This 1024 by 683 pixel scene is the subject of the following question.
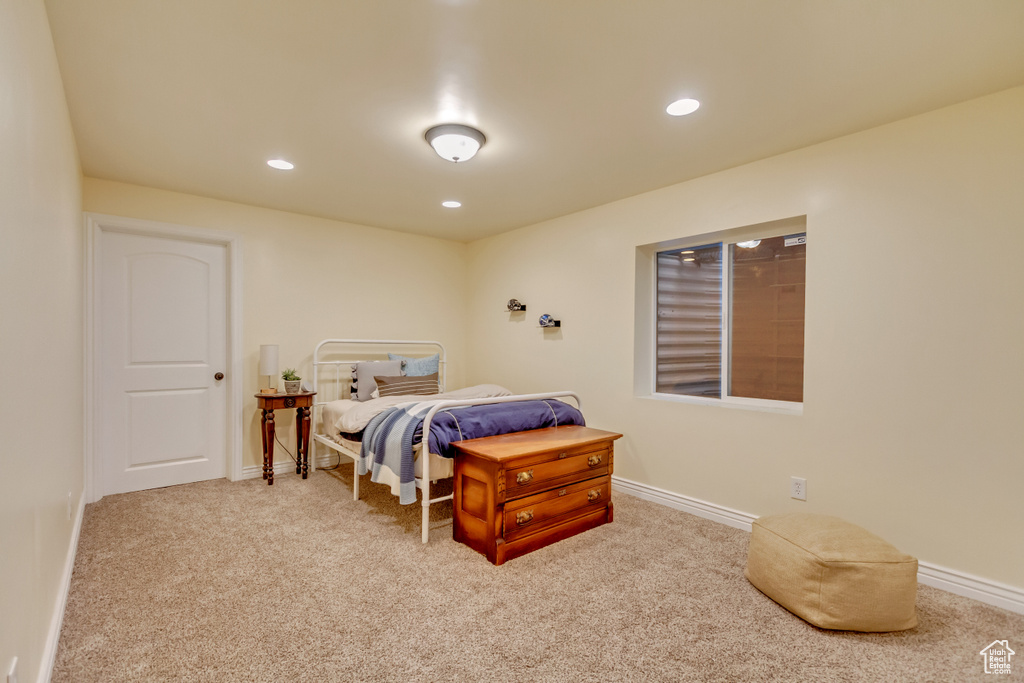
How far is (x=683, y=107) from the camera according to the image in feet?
7.62

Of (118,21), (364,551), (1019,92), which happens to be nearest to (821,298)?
(1019,92)

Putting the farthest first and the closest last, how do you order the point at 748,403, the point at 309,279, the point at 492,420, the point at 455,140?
the point at 309,279 → the point at 748,403 → the point at 492,420 → the point at 455,140

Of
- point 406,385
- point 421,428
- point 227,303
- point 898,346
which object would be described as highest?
point 227,303

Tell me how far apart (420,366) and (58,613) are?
2969mm

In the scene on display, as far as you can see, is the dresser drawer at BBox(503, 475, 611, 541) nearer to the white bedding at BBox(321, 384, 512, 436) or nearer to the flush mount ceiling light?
the white bedding at BBox(321, 384, 512, 436)

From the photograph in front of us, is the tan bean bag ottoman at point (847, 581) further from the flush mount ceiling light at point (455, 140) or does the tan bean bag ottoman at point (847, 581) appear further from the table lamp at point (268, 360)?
the table lamp at point (268, 360)

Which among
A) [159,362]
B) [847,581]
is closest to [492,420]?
[847,581]

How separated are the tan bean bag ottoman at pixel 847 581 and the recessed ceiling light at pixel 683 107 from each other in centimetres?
207

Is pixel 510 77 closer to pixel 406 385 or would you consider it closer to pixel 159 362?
pixel 406 385

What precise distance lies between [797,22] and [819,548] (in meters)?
2.08

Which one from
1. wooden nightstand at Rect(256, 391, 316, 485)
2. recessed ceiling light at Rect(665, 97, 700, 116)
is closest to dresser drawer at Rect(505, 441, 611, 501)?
recessed ceiling light at Rect(665, 97, 700, 116)

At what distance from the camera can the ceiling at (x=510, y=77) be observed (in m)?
1.69

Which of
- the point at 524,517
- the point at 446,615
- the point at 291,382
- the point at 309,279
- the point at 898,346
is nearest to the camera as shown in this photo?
the point at 446,615

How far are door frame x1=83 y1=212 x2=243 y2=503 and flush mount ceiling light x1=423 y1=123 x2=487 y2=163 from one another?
234 centimetres
